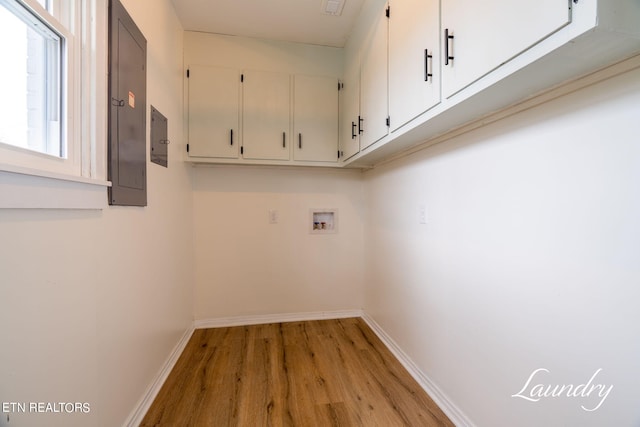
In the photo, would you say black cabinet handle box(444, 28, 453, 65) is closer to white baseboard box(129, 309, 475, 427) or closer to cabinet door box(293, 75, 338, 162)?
cabinet door box(293, 75, 338, 162)

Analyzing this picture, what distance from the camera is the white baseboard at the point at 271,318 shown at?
2531mm

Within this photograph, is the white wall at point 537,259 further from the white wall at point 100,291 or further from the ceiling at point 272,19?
the white wall at point 100,291

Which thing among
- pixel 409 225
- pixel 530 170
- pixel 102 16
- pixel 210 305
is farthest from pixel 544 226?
pixel 210 305

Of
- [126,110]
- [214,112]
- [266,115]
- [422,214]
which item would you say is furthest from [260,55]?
[422,214]

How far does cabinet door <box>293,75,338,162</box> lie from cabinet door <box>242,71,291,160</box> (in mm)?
93

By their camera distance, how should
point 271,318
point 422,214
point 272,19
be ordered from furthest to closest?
1. point 271,318
2. point 272,19
3. point 422,214

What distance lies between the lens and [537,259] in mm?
1021

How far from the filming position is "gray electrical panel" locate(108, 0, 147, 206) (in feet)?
3.85

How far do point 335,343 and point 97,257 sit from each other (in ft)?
5.98

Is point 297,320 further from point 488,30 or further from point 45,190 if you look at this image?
point 488,30

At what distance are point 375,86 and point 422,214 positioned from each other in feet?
3.08

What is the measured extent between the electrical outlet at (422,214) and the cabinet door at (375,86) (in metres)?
Result: 0.55

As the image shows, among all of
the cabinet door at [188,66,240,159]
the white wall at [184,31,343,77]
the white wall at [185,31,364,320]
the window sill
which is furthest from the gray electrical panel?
the white wall at [185,31,364,320]

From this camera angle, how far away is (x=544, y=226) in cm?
100
